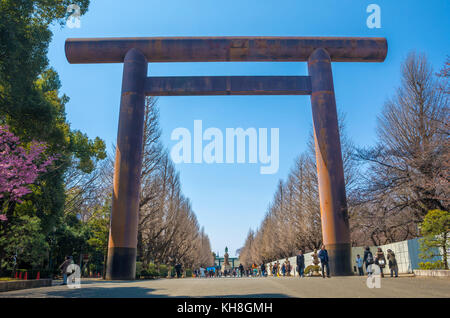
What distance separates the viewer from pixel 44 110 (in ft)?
38.2

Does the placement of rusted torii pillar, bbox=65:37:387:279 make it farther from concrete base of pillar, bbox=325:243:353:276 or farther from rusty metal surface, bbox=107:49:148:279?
concrete base of pillar, bbox=325:243:353:276

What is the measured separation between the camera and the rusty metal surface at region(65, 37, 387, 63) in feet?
52.7

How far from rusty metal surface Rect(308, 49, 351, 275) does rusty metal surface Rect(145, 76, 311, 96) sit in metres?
0.82

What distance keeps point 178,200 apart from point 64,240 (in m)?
10.3

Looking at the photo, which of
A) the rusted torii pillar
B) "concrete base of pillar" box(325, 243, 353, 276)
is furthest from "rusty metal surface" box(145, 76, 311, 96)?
"concrete base of pillar" box(325, 243, 353, 276)

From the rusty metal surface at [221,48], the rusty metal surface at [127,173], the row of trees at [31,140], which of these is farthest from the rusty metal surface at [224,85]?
the row of trees at [31,140]

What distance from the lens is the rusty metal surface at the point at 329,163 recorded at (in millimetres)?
14148

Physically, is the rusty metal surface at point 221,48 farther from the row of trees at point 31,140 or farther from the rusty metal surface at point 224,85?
the row of trees at point 31,140

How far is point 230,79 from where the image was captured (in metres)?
16.0

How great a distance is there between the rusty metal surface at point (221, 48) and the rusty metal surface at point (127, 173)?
2.84 feet

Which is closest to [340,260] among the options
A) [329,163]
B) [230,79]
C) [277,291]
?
[329,163]

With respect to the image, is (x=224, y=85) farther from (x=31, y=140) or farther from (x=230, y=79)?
(x=31, y=140)
